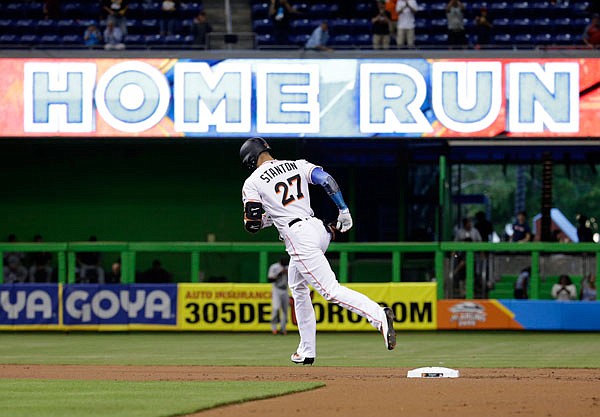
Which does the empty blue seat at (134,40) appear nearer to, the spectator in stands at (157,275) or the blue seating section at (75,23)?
the blue seating section at (75,23)

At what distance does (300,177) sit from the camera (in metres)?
11.6

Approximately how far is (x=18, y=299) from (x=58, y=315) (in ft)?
2.91

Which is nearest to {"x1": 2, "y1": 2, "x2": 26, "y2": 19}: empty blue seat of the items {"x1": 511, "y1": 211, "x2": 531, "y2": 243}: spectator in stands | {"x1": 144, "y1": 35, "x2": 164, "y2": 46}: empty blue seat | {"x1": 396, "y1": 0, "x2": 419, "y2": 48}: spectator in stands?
{"x1": 144, "y1": 35, "x2": 164, "y2": 46}: empty blue seat

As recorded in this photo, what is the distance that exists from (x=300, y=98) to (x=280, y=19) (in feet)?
9.40

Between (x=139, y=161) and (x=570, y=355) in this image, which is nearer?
(x=570, y=355)

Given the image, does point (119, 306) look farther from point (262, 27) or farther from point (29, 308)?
point (262, 27)

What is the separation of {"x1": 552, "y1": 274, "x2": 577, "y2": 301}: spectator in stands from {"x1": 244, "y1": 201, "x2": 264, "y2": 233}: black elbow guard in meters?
14.8

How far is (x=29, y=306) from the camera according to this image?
82.0ft

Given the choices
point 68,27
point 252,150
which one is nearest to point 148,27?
point 68,27

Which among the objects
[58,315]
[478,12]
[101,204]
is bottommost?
[58,315]

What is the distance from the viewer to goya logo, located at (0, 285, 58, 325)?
25000 millimetres

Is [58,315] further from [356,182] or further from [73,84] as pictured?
[356,182]

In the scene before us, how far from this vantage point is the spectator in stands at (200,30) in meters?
25.8

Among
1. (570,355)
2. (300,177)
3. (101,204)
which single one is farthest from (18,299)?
(300,177)
